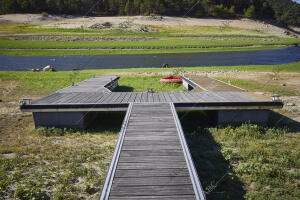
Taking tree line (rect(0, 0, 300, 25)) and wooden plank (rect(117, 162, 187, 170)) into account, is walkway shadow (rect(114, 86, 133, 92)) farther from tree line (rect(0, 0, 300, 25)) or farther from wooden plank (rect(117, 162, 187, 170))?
tree line (rect(0, 0, 300, 25))

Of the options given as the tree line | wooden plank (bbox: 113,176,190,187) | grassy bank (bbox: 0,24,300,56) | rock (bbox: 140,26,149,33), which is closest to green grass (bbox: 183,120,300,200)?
wooden plank (bbox: 113,176,190,187)

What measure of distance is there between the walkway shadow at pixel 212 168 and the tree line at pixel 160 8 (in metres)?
40.6

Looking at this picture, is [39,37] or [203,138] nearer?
[203,138]

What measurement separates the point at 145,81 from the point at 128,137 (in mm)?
16323

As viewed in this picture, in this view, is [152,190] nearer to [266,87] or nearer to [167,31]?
[266,87]

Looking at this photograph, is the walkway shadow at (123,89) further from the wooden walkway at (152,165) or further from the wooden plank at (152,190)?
the wooden plank at (152,190)

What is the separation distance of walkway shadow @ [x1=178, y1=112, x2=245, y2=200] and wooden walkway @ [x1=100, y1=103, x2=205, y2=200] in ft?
4.32

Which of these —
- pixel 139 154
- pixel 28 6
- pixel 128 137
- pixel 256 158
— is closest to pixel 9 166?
pixel 128 137

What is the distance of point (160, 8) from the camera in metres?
114

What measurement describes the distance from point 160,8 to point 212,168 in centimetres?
11672

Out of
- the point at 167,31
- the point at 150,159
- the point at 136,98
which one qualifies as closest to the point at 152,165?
the point at 150,159

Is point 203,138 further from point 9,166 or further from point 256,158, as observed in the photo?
point 9,166

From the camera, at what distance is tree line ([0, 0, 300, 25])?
55.1m

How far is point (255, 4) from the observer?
9556 cm
